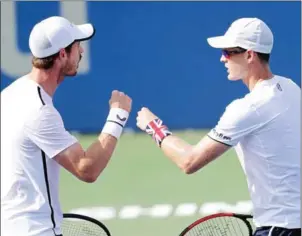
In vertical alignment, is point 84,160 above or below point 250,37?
below

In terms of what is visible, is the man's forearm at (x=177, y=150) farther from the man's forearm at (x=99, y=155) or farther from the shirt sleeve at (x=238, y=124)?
the man's forearm at (x=99, y=155)

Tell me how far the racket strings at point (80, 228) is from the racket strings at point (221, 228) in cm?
43

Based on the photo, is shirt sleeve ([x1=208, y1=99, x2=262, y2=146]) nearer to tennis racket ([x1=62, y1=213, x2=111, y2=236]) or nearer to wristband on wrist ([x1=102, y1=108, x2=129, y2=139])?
wristband on wrist ([x1=102, y1=108, x2=129, y2=139])

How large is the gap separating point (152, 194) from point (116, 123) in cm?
369

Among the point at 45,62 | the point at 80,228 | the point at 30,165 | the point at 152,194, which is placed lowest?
the point at 152,194

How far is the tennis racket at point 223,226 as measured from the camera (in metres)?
4.43

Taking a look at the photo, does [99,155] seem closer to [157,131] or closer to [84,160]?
[84,160]

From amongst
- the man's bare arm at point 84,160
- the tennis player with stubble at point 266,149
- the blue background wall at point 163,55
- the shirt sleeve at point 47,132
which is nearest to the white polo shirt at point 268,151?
the tennis player with stubble at point 266,149

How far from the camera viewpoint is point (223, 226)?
14.7ft

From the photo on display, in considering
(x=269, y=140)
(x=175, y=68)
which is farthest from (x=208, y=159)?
(x=175, y=68)

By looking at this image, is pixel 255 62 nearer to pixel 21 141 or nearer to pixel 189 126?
pixel 21 141

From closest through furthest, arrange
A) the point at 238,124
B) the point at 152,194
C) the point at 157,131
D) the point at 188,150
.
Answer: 1. the point at 238,124
2. the point at 188,150
3. the point at 157,131
4. the point at 152,194

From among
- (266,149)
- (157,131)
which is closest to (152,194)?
(157,131)

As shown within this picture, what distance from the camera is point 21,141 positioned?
13.3 ft
